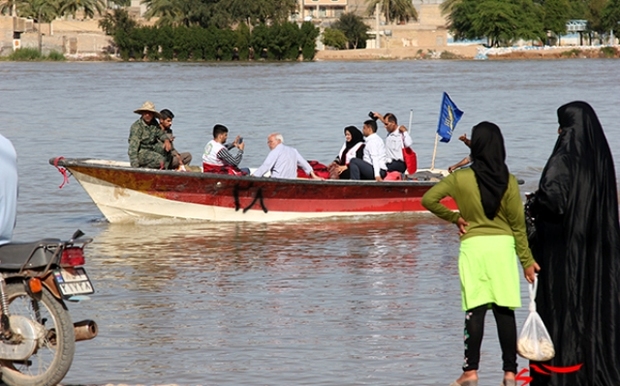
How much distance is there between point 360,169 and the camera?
1584 centimetres

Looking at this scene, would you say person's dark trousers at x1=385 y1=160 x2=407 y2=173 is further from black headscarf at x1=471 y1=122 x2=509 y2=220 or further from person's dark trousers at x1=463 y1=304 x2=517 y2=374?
black headscarf at x1=471 y1=122 x2=509 y2=220

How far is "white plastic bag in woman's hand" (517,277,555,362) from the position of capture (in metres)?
6.20

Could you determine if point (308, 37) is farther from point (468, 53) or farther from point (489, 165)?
point (489, 165)

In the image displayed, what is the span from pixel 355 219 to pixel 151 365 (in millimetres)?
8493

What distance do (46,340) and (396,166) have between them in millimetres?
10249

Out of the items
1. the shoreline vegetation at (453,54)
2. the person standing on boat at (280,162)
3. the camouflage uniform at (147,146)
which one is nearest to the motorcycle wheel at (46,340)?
the camouflage uniform at (147,146)

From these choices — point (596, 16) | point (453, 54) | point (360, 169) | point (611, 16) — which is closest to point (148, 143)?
point (360, 169)

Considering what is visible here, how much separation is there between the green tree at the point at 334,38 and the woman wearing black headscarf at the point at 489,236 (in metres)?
114

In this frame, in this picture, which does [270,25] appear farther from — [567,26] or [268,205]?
[268,205]

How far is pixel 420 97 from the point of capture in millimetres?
54031

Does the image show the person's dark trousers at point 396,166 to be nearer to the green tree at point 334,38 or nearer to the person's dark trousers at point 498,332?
the person's dark trousers at point 498,332

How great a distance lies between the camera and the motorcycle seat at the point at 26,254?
6.35 meters

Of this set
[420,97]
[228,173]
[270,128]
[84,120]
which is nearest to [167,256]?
[228,173]

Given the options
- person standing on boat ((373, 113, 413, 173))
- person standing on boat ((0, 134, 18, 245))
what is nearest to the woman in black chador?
person standing on boat ((0, 134, 18, 245))
